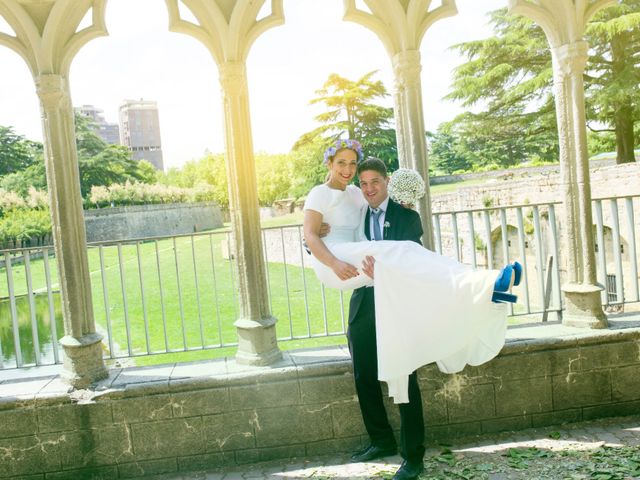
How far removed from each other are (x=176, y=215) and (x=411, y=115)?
3671cm

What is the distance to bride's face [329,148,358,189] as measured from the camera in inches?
107

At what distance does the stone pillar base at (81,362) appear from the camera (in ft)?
9.77

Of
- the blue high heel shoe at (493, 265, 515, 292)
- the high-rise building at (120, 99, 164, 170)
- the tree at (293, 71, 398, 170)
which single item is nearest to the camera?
the blue high heel shoe at (493, 265, 515, 292)

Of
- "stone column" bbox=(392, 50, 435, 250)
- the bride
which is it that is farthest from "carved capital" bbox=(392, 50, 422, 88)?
the bride

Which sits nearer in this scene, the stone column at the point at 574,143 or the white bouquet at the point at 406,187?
the white bouquet at the point at 406,187

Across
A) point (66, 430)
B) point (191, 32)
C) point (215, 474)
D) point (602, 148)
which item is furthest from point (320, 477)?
point (602, 148)

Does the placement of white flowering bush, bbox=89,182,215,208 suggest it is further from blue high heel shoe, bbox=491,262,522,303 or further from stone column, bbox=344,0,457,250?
blue high heel shoe, bbox=491,262,522,303

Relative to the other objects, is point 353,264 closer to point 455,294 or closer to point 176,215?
point 455,294

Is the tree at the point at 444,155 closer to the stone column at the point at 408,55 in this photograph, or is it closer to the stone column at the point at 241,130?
the stone column at the point at 408,55

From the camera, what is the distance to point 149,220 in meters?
36.7

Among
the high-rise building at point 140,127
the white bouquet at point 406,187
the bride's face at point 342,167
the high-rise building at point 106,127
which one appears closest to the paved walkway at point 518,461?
the white bouquet at point 406,187

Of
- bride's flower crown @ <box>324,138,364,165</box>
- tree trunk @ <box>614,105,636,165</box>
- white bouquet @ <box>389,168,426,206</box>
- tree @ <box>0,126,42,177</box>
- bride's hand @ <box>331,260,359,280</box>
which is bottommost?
bride's hand @ <box>331,260,359,280</box>

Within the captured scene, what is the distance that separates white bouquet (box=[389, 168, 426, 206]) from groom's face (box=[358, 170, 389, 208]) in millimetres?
65

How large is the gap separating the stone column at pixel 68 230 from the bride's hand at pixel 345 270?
1517mm
